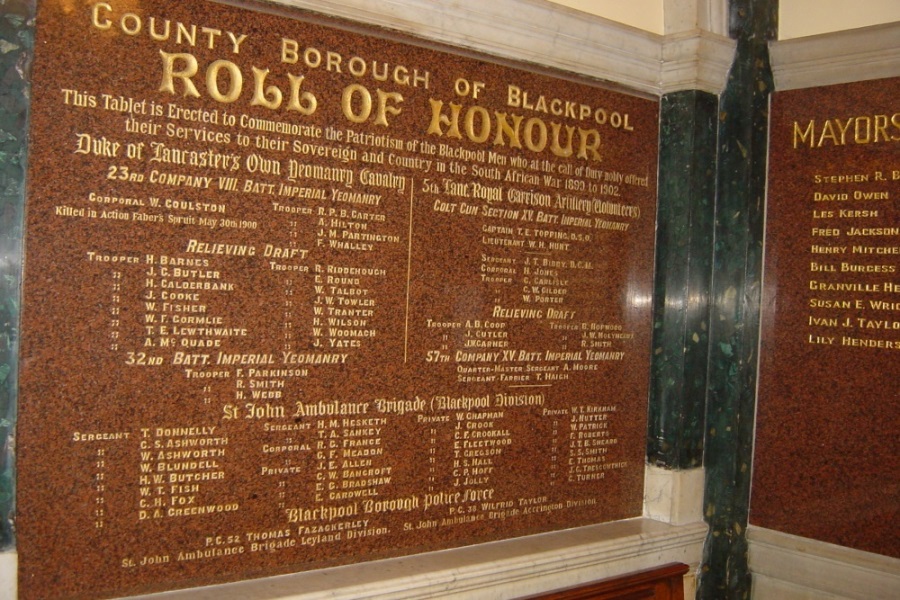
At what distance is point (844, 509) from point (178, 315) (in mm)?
2632

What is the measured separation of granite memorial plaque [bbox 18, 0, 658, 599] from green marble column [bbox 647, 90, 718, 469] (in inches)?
7.2

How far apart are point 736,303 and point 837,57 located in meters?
1.08

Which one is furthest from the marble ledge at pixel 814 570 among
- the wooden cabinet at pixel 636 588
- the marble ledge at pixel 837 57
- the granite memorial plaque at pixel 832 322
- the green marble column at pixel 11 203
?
the green marble column at pixel 11 203

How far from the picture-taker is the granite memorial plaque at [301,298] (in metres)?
1.99

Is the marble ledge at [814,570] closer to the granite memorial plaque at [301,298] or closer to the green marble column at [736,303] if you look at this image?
Answer: the green marble column at [736,303]

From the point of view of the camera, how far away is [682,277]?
9.89 feet

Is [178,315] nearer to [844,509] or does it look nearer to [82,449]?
[82,449]

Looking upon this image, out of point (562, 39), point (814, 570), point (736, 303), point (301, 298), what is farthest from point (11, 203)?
point (814, 570)

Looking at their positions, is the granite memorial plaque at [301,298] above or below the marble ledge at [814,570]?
above

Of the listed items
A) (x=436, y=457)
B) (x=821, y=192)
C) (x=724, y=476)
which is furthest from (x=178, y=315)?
(x=821, y=192)

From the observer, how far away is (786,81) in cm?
308

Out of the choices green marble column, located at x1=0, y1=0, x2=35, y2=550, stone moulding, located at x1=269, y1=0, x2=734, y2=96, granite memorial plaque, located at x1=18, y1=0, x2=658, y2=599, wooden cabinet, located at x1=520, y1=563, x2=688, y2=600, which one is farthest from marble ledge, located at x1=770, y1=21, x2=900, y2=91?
green marble column, located at x1=0, y1=0, x2=35, y2=550

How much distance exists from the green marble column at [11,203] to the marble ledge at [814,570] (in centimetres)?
281

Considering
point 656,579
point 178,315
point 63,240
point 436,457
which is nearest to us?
point 63,240
